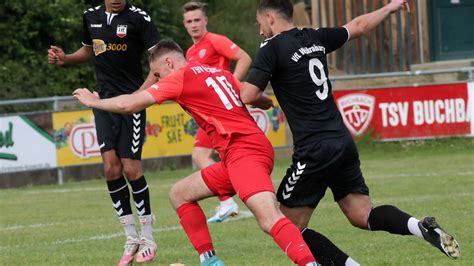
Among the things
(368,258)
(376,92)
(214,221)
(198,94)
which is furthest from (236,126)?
(376,92)

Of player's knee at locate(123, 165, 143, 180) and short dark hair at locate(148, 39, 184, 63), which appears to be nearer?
short dark hair at locate(148, 39, 184, 63)

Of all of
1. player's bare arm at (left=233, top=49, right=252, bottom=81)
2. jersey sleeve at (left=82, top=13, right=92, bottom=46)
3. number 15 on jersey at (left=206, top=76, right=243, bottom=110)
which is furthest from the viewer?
player's bare arm at (left=233, top=49, right=252, bottom=81)

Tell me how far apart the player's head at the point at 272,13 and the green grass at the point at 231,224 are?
2102mm

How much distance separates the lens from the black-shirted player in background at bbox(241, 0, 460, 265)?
7.65 m

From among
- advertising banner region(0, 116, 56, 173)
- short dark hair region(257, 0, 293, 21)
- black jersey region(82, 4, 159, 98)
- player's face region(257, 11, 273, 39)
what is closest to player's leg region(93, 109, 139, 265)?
black jersey region(82, 4, 159, 98)

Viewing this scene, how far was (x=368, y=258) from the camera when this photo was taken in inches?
358

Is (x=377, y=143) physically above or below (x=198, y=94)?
below

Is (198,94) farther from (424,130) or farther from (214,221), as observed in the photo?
(424,130)

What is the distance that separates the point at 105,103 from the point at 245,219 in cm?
518

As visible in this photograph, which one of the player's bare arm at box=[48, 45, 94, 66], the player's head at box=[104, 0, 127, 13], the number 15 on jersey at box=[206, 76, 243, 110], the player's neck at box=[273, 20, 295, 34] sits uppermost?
the player's head at box=[104, 0, 127, 13]

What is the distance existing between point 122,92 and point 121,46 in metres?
0.40

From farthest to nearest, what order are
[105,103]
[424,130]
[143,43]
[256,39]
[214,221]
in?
1. [256,39]
2. [424,130]
3. [214,221]
4. [143,43]
5. [105,103]

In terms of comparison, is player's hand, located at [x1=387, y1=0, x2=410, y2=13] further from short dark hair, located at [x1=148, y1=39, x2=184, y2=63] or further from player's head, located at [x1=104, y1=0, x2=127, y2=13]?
player's head, located at [x1=104, y1=0, x2=127, y2=13]

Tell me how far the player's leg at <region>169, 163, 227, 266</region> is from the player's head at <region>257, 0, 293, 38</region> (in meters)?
1.01
